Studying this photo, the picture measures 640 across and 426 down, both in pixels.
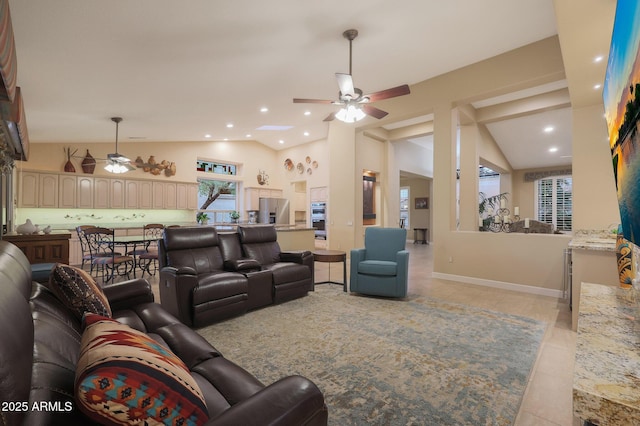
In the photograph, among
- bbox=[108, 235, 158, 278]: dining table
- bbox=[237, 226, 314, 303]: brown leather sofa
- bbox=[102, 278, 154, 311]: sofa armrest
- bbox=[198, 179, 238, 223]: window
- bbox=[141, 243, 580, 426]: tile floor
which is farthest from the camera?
bbox=[198, 179, 238, 223]: window

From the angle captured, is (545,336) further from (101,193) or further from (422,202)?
(422,202)

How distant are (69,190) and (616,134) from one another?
9.02 m

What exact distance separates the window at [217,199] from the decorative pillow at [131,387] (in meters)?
9.00

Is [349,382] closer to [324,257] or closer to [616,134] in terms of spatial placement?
[616,134]

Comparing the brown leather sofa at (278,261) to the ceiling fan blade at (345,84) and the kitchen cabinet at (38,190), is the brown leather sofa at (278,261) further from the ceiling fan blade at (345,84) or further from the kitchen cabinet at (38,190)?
the kitchen cabinet at (38,190)

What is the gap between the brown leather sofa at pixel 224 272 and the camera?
9.95 feet

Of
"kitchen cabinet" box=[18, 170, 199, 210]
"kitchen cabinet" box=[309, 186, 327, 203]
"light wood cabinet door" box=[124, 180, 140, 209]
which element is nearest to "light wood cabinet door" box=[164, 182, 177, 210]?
"kitchen cabinet" box=[18, 170, 199, 210]

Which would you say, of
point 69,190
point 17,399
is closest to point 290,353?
point 17,399

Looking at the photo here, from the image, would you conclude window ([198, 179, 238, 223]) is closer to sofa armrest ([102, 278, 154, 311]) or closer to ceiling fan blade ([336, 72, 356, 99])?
ceiling fan blade ([336, 72, 356, 99])

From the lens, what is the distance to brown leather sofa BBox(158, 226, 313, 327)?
119 inches

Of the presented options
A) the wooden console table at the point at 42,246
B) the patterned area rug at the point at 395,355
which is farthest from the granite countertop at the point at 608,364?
the wooden console table at the point at 42,246

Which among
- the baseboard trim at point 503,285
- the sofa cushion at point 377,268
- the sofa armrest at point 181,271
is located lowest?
the baseboard trim at point 503,285

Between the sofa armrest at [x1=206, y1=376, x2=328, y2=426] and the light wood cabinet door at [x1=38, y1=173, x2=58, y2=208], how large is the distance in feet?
26.8

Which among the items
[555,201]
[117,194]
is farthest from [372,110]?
[555,201]
